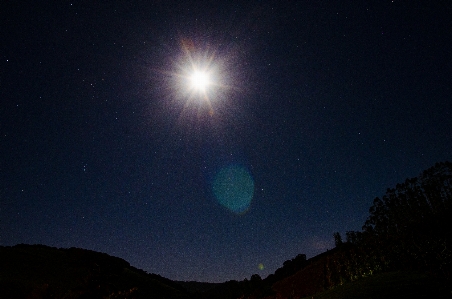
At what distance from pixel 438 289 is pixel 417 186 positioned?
88.2 metres

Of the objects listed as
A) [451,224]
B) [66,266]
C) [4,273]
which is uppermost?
[451,224]

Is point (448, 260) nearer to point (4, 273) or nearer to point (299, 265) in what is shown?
point (4, 273)

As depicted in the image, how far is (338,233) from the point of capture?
3556 inches

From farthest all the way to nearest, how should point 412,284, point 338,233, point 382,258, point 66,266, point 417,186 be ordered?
point 338,233 → point 417,186 → point 66,266 → point 382,258 → point 412,284

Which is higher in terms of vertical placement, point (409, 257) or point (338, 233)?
point (338, 233)

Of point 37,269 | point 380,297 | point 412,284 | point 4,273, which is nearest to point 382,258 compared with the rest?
point 412,284

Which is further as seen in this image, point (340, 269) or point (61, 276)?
point (61, 276)

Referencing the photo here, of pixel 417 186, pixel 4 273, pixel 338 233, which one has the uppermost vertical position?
pixel 417 186

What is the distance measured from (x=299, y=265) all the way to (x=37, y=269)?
78435 mm

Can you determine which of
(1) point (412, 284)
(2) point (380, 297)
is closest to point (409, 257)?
(1) point (412, 284)

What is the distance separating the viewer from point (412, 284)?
12508 millimetres

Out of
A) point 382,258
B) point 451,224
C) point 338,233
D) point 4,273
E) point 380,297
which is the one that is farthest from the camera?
point 338,233

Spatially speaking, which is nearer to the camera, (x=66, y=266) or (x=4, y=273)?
(x=4, y=273)

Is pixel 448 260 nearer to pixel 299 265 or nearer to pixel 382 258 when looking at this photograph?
pixel 382 258
